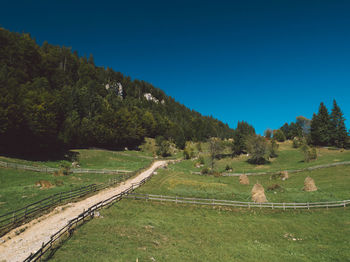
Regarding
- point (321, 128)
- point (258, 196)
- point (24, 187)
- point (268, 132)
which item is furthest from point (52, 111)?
point (268, 132)

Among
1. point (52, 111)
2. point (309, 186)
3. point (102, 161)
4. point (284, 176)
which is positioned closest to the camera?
point (309, 186)

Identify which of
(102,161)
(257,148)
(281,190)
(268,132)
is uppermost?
(268,132)

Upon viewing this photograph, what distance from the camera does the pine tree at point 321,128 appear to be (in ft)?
268

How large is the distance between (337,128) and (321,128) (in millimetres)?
5372

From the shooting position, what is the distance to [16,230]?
1644 cm

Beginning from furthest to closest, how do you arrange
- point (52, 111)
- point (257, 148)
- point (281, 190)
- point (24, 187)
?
point (257, 148) → point (52, 111) → point (281, 190) → point (24, 187)

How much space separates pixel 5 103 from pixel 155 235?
155ft

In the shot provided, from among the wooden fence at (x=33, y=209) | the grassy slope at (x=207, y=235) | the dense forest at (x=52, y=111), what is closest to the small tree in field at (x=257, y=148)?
the grassy slope at (x=207, y=235)

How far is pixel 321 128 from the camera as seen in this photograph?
83.5 metres

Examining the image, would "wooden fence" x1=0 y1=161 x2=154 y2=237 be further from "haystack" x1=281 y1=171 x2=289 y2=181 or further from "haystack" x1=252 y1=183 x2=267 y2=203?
"haystack" x1=281 y1=171 x2=289 y2=181

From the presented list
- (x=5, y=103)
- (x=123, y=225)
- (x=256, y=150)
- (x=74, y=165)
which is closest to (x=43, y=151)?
(x=74, y=165)

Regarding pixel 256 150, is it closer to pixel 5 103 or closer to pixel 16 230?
pixel 16 230

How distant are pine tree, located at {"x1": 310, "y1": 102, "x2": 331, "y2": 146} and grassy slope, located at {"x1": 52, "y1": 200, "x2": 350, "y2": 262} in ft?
234

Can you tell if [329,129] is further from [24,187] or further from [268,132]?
[24,187]
